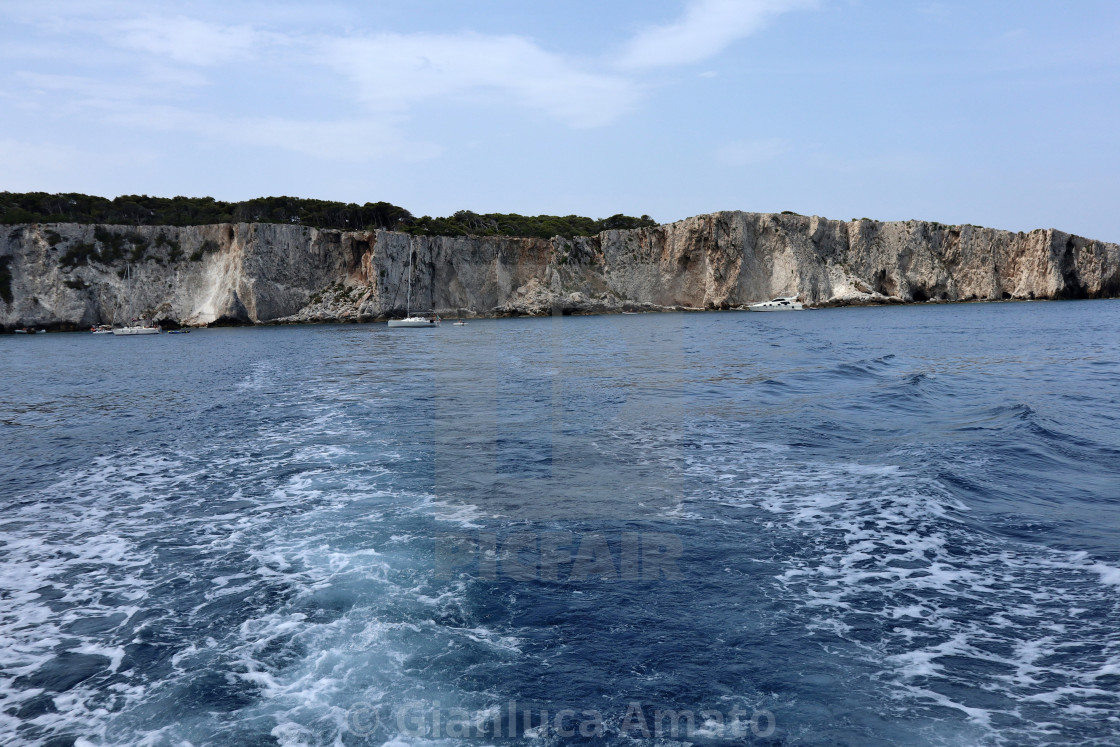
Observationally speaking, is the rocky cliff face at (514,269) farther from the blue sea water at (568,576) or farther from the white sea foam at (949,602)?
the white sea foam at (949,602)

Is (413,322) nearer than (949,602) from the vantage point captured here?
No

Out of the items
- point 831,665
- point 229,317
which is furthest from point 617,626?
point 229,317

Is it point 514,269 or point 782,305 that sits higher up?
point 514,269

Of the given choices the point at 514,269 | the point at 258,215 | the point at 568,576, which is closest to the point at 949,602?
the point at 568,576

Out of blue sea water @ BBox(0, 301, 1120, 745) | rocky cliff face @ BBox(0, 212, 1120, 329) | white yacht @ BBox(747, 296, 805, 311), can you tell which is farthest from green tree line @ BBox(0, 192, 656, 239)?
blue sea water @ BBox(0, 301, 1120, 745)

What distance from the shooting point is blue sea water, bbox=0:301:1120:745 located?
17.4 feet

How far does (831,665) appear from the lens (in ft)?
19.2

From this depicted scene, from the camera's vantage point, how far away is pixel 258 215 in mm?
94125

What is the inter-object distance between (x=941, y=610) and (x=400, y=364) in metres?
27.6

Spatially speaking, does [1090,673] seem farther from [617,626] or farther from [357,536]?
[357,536]

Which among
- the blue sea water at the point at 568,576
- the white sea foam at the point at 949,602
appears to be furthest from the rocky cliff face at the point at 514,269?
the white sea foam at the point at 949,602

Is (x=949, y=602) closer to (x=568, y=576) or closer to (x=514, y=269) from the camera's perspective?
(x=568, y=576)

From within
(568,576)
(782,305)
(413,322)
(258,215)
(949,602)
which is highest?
(258,215)

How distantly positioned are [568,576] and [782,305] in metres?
87.9
